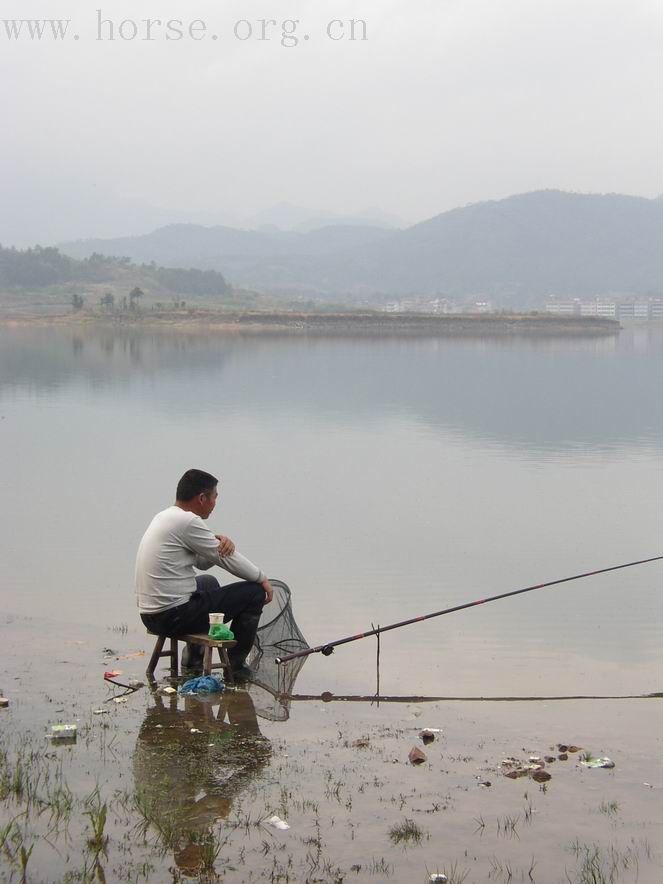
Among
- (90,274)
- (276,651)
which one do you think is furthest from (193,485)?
(90,274)

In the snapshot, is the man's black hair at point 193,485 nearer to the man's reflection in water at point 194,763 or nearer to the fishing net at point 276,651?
the fishing net at point 276,651

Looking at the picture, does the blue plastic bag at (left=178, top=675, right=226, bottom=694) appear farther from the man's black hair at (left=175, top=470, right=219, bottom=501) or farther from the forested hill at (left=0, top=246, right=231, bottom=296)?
the forested hill at (left=0, top=246, right=231, bottom=296)

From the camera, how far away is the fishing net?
5.87m

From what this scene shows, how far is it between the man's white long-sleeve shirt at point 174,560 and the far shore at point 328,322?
84.1 m

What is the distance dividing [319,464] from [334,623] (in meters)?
8.81

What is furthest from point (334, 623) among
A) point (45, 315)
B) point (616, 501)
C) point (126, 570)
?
point (45, 315)

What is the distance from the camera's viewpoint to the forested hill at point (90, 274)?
139125 millimetres

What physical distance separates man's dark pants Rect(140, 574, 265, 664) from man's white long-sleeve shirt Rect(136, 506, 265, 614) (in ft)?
0.14

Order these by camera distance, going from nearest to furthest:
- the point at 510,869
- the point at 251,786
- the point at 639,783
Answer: the point at 510,869 < the point at 251,786 < the point at 639,783

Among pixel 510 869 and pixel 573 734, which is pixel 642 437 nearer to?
pixel 573 734

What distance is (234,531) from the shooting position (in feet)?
37.7

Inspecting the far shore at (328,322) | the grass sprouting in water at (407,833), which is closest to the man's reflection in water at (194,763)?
the grass sprouting in water at (407,833)

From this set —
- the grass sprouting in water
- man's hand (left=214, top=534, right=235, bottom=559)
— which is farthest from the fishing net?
the grass sprouting in water

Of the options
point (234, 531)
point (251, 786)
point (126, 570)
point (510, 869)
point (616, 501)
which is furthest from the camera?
point (616, 501)
